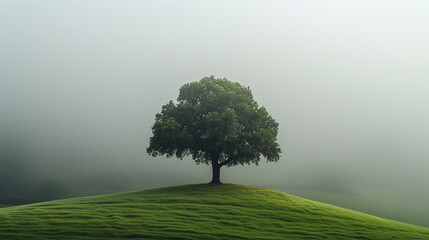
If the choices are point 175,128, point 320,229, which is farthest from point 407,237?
point 175,128

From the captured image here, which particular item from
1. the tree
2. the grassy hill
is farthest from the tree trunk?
the grassy hill

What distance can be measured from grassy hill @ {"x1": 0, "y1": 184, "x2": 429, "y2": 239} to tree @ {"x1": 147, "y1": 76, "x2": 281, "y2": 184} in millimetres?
6660

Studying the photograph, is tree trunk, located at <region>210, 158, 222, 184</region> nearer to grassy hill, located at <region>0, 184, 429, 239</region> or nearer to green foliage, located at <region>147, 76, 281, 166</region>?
green foliage, located at <region>147, 76, 281, 166</region>

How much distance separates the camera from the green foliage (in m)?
57.7

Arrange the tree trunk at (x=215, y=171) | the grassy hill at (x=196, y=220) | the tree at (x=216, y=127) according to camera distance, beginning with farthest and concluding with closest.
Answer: the tree trunk at (x=215, y=171), the tree at (x=216, y=127), the grassy hill at (x=196, y=220)

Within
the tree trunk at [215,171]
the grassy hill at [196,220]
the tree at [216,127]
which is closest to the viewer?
the grassy hill at [196,220]

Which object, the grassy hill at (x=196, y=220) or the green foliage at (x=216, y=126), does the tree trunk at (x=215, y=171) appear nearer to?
the green foliage at (x=216, y=126)

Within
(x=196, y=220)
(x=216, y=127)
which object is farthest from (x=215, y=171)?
(x=196, y=220)

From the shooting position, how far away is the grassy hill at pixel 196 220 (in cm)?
3681

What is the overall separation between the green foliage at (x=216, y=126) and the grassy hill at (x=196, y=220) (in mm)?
6805

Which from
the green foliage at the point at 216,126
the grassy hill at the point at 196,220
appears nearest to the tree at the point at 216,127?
the green foliage at the point at 216,126

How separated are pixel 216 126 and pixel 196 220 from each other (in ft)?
61.8

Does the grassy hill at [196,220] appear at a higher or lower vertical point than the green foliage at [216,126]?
lower

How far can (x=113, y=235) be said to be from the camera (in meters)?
35.7
